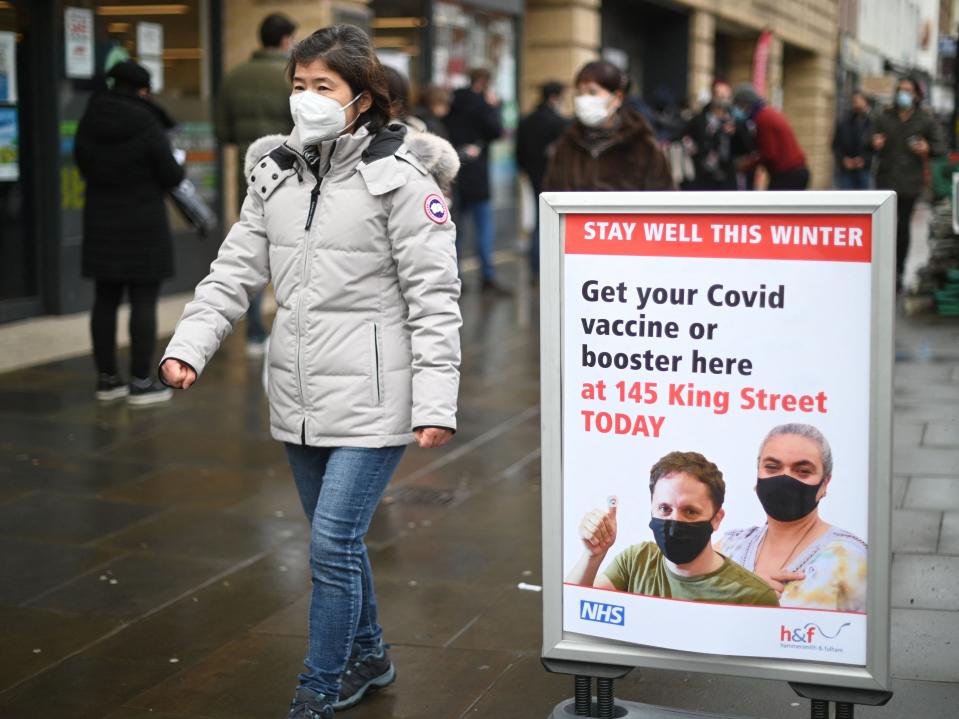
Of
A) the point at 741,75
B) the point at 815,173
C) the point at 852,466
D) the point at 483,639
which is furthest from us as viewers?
the point at 815,173

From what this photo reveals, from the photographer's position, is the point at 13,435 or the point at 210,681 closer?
the point at 210,681

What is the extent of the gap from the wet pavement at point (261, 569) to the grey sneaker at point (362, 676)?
0.04 meters

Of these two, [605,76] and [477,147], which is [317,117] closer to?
[605,76]

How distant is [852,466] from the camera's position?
2990 mm

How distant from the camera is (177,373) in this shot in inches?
136

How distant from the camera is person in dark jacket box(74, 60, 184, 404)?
7.61 meters

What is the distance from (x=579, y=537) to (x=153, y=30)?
31.0 ft

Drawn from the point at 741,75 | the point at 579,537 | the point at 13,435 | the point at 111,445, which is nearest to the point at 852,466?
the point at 579,537

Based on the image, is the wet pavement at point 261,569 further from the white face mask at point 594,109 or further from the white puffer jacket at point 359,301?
the white face mask at point 594,109

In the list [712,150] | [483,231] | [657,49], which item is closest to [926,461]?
[483,231]

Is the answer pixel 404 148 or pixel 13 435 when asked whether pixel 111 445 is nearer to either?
pixel 13 435

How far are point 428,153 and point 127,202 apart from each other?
14.7 ft

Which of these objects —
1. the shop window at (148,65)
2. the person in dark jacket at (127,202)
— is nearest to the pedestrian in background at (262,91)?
the person in dark jacket at (127,202)

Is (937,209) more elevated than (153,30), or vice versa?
(153,30)
